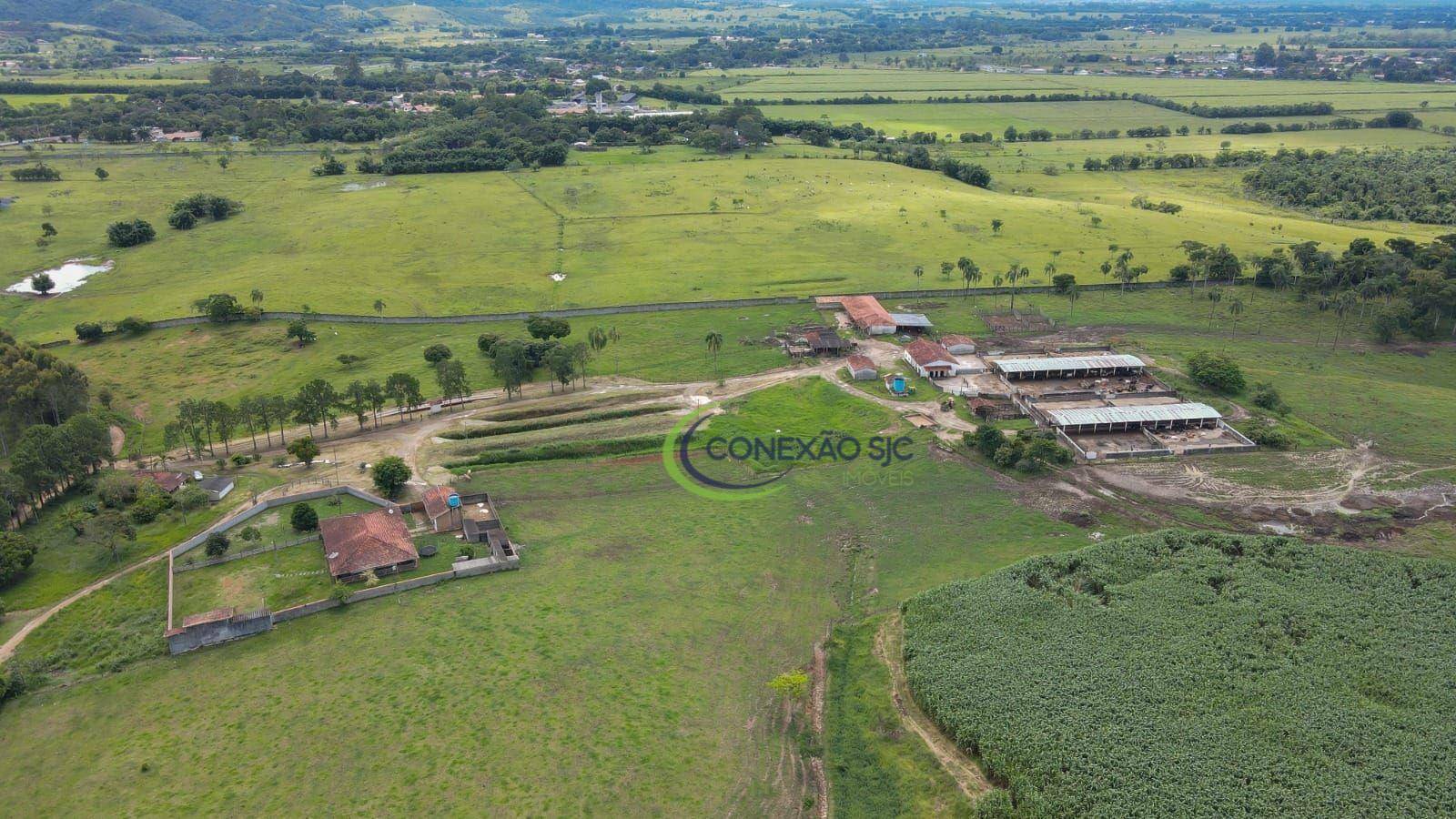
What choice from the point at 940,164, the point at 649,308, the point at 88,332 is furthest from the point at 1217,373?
the point at 88,332

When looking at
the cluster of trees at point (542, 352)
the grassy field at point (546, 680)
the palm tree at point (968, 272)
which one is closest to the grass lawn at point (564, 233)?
the palm tree at point (968, 272)

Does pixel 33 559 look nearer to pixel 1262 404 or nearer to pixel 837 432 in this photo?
pixel 837 432

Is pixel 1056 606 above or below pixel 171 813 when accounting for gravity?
above

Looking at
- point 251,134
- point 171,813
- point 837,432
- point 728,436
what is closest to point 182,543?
point 171,813

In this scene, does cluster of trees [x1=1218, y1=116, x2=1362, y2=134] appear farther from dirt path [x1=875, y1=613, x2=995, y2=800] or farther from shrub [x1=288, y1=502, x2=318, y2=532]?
shrub [x1=288, y1=502, x2=318, y2=532]

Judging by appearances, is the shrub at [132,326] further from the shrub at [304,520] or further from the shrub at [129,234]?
the shrub at [304,520]

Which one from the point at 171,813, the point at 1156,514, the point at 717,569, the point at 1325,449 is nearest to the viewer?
the point at 171,813
